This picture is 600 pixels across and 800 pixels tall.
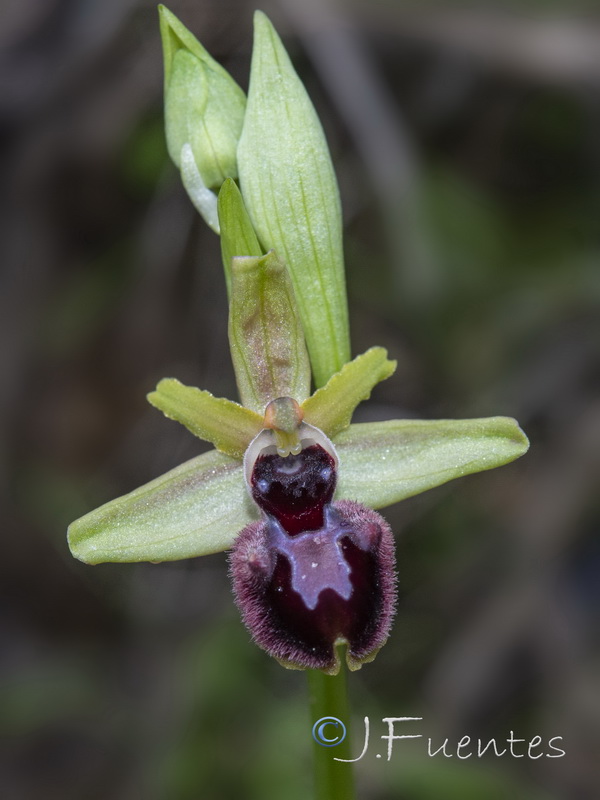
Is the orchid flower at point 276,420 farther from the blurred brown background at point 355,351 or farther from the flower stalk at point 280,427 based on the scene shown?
the blurred brown background at point 355,351

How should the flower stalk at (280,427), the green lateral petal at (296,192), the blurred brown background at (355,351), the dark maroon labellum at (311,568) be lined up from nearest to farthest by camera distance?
1. the dark maroon labellum at (311,568)
2. the flower stalk at (280,427)
3. the green lateral petal at (296,192)
4. the blurred brown background at (355,351)

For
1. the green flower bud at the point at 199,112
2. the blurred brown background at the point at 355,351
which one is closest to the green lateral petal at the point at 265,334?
the green flower bud at the point at 199,112

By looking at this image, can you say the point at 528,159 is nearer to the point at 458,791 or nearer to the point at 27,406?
the point at 27,406

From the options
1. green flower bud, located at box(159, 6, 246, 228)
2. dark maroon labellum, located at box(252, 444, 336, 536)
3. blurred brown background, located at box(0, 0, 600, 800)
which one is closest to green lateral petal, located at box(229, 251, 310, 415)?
dark maroon labellum, located at box(252, 444, 336, 536)

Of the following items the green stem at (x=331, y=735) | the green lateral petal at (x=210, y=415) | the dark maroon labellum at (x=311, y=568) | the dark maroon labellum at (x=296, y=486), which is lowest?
the green stem at (x=331, y=735)

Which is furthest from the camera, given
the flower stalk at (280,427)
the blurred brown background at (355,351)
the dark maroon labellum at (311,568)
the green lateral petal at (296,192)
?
the blurred brown background at (355,351)

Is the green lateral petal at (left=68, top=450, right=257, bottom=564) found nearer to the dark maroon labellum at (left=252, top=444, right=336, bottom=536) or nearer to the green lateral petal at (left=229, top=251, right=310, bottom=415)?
the dark maroon labellum at (left=252, top=444, right=336, bottom=536)
